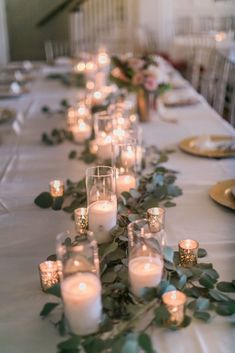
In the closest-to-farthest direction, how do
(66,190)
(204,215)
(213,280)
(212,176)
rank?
(213,280), (204,215), (66,190), (212,176)

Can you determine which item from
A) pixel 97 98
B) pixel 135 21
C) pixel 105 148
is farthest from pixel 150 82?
pixel 135 21

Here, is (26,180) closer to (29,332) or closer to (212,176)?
(212,176)

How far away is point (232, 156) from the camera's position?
6.51 ft

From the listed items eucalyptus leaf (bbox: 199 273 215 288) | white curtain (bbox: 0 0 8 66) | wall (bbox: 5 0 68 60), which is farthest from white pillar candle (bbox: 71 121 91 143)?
wall (bbox: 5 0 68 60)

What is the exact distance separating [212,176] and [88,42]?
6.54 meters

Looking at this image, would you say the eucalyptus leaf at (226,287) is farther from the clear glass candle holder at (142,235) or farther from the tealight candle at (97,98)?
the tealight candle at (97,98)

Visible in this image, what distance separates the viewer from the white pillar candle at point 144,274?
0.98 metres

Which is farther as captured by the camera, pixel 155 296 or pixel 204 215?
pixel 204 215

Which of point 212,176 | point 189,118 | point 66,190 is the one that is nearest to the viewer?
point 66,190

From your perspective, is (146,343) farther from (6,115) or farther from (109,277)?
(6,115)

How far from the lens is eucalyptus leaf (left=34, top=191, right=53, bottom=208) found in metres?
1.58

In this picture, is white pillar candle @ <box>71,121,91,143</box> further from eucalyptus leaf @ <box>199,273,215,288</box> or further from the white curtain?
the white curtain

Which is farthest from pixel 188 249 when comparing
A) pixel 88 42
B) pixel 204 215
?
pixel 88 42

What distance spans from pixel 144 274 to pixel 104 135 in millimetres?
1097
